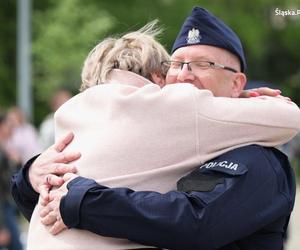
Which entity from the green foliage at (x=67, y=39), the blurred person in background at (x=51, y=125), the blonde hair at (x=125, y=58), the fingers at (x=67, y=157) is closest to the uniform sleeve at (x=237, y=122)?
the blonde hair at (x=125, y=58)

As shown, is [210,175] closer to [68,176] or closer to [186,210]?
[186,210]

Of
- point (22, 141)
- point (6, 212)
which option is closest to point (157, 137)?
point (6, 212)

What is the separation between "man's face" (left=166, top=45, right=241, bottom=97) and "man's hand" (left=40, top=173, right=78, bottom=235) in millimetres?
578

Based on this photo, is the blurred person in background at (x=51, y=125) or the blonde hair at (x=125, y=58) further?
the blurred person in background at (x=51, y=125)

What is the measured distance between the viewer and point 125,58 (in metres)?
3.10

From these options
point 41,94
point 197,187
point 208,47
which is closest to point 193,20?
point 208,47

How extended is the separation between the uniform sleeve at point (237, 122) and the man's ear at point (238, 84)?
20 cm

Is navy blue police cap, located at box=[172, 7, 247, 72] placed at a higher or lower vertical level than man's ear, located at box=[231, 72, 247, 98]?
higher

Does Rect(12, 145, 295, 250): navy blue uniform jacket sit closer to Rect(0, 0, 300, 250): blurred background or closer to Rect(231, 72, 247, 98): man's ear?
Rect(231, 72, 247, 98): man's ear

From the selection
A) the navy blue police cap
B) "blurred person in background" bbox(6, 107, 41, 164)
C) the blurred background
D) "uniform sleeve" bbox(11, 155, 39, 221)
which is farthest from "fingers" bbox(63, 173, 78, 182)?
"blurred person in background" bbox(6, 107, 41, 164)

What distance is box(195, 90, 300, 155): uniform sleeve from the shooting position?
9.37ft

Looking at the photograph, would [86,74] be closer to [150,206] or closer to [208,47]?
[208,47]

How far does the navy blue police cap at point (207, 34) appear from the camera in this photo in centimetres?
312

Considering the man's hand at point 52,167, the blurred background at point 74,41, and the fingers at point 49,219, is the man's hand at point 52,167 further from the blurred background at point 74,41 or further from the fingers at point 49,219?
the blurred background at point 74,41
